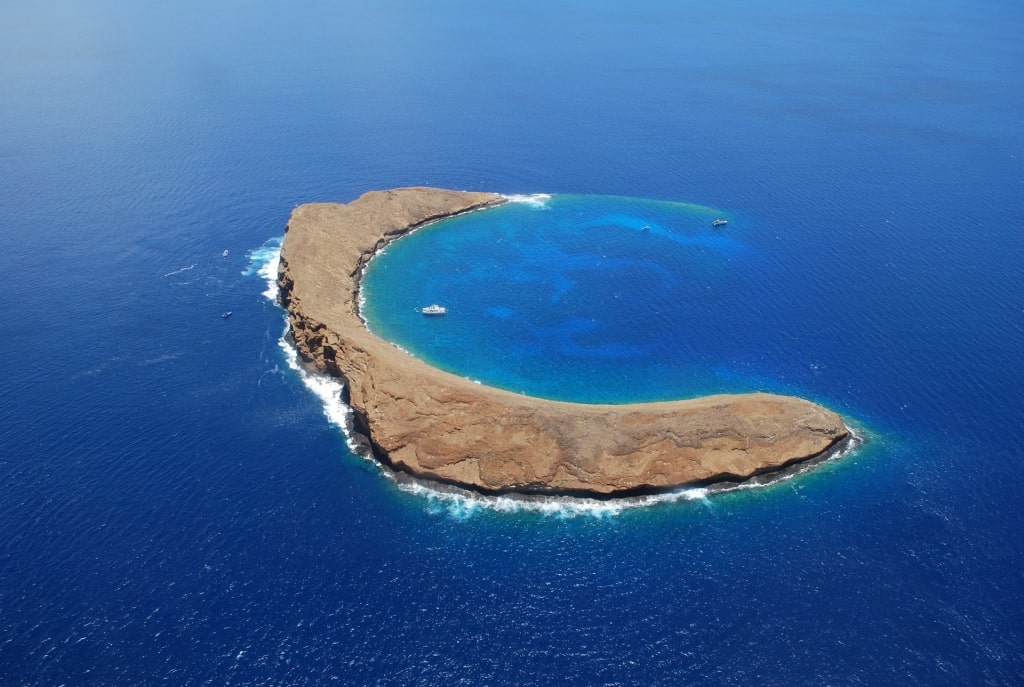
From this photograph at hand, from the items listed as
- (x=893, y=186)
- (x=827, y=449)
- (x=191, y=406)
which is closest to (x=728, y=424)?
(x=827, y=449)

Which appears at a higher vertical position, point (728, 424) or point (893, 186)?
point (893, 186)

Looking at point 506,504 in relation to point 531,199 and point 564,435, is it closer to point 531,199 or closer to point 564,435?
point 564,435

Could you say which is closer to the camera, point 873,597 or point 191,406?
point 873,597

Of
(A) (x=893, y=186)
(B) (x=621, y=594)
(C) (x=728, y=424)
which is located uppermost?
(A) (x=893, y=186)

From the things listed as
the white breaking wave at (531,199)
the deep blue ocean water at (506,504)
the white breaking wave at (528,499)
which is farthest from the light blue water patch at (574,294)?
the white breaking wave at (528,499)

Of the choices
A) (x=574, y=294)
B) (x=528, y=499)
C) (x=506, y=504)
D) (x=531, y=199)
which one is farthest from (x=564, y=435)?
(x=531, y=199)

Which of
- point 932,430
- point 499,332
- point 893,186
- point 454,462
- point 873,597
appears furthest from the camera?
point 893,186

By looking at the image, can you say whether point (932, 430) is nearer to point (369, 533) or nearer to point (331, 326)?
point (369, 533)

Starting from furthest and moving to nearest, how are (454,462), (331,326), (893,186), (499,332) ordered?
(893,186) < (499,332) < (331,326) < (454,462)
